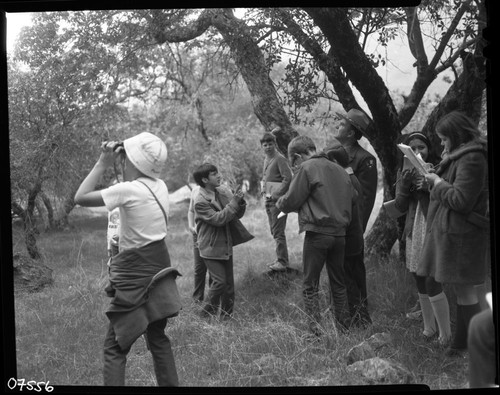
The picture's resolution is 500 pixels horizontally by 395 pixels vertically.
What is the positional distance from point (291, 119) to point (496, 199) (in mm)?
1762

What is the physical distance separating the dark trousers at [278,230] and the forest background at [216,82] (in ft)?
0.76

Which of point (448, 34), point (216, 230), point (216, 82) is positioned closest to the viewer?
point (216, 230)

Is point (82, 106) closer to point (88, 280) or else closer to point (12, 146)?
point (12, 146)

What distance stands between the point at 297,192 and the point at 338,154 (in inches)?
17.5

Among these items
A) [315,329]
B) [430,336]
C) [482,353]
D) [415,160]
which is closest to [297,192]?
[415,160]

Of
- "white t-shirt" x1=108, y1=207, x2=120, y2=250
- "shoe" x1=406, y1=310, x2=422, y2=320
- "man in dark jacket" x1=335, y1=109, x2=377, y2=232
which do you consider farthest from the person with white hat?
"shoe" x1=406, y1=310, x2=422, y2=320

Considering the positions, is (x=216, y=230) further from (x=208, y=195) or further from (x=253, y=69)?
(x=253, y=69)

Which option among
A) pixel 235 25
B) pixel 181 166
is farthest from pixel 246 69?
pixel 181 166

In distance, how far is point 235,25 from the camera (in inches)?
196

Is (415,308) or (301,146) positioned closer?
(415,308)

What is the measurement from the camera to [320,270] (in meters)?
4.61

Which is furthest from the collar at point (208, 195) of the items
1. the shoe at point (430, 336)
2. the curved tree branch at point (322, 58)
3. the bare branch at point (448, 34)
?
the bare branch at point (448, 34)

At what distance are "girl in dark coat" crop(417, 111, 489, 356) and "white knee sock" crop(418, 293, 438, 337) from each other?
0.63 feet

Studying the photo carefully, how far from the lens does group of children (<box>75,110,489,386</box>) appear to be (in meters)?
3.80
